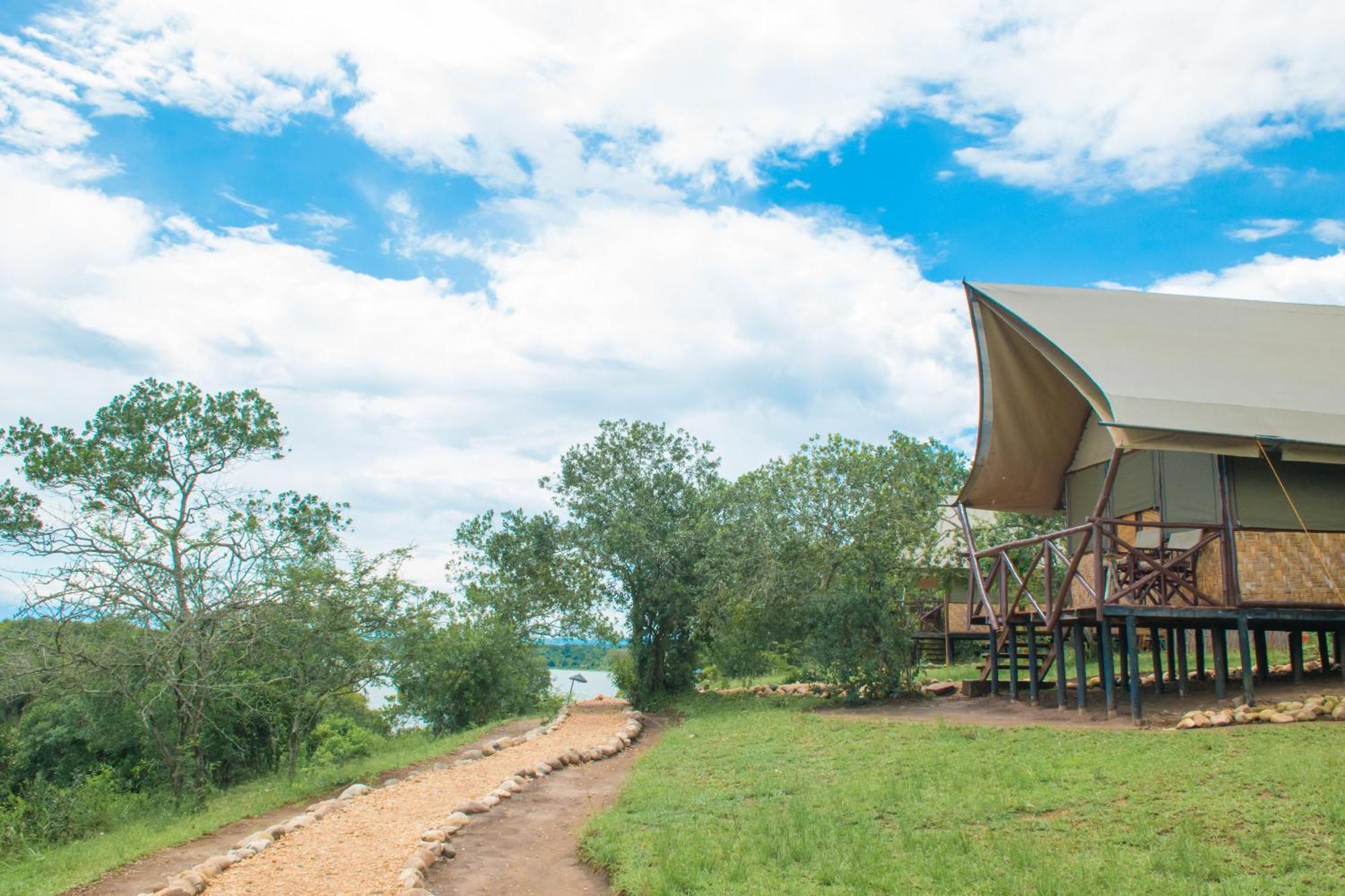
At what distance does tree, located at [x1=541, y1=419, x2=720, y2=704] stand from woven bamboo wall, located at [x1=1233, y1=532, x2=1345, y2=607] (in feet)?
34.3

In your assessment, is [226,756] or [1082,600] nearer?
[1082,600]

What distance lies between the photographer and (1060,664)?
14016 millimetres

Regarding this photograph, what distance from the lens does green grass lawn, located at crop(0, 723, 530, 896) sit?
10078mm

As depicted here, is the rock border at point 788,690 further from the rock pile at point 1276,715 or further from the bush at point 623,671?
the rock pile at point 1276,715

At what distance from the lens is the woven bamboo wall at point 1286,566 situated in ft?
39.3

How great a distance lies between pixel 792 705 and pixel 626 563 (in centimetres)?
505

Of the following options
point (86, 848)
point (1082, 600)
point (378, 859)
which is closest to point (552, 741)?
point (86, 848)

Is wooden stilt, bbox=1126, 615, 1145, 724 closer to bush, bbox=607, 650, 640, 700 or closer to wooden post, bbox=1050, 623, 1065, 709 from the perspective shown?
wooden post, bbox=1050, 623, 1065, 709

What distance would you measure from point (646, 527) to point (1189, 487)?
10.9 m

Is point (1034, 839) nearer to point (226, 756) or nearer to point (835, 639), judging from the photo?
point (835, 639)

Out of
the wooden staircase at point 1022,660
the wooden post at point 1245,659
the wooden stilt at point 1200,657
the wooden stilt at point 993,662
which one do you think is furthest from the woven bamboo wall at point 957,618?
the wooden post at point 1245,659

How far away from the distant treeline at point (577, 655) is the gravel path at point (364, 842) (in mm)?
8802

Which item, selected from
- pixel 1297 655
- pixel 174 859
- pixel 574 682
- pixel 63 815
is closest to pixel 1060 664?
pixel 1297 655

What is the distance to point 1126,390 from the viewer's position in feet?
38.3
